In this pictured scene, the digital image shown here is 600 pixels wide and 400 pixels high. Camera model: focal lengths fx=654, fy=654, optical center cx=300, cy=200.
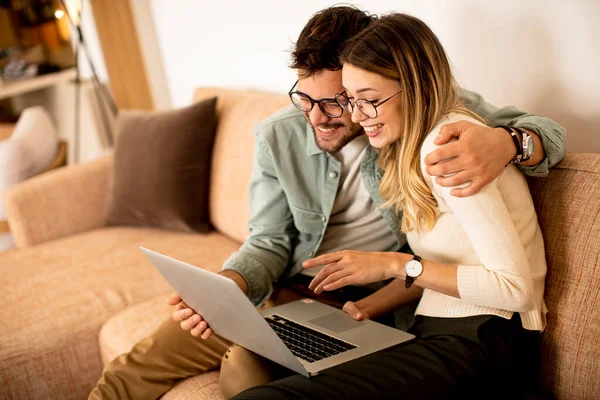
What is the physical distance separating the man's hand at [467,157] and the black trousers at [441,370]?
287 millimetres

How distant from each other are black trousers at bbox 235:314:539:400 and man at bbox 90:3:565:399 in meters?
0.31

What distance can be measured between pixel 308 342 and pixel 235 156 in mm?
1047

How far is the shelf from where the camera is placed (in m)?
3.95

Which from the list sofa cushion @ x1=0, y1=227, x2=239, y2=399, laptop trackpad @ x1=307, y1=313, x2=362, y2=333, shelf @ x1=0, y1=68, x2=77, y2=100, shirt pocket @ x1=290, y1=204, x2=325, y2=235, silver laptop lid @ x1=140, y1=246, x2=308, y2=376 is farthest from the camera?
shelf @ x1=0, y1=68, x2=77, y2=100

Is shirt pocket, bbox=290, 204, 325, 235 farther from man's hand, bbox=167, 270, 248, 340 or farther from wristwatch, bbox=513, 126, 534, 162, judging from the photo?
wristwatch, bbox=513, 126, 534, 162

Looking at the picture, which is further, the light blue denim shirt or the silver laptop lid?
the light blue denim shirt

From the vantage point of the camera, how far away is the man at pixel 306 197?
1.44 meters

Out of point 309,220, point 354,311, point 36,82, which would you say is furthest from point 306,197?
point 36,82

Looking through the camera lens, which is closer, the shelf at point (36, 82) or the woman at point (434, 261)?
the woman at point (434, 261)

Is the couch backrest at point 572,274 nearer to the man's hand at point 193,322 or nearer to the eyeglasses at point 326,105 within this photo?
the eyeglasses at point 326,105

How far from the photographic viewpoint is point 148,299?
6.64ft

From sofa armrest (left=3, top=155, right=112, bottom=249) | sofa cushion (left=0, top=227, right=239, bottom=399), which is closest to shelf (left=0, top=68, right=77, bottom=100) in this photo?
sofa armrest (left=3, top=155, right=112, bottom=249)

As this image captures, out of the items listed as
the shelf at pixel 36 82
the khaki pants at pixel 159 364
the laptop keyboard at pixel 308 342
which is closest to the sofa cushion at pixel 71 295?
the khaki pants at pixel 159 364

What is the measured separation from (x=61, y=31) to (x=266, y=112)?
2.62m
